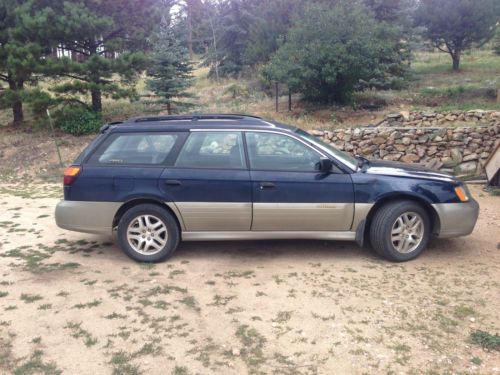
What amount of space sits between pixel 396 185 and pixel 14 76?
41.7ft

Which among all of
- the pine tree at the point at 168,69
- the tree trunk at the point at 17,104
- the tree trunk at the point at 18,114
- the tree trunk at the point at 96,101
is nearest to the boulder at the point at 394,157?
the pine tree at the point at 168,69

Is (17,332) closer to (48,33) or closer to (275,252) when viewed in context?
(275,252)

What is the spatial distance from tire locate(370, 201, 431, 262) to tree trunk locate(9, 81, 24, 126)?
41.2 feet

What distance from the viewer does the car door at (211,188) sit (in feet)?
16.6

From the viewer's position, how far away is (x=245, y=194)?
5.06 meters

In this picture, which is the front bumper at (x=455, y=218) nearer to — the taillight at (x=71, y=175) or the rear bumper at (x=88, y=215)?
the rear bumper at (x=88, y=215)

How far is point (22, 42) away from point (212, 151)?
1117 centimetres

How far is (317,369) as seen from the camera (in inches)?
127

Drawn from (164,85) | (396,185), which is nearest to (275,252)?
(396,185)

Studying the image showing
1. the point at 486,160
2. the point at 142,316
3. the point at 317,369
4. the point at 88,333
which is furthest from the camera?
the point at 486,160

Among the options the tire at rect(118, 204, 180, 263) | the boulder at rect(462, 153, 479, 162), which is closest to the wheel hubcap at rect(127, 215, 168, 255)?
the tire at rect(118, 204, 180, 263)

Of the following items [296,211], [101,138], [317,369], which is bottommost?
[317,369]

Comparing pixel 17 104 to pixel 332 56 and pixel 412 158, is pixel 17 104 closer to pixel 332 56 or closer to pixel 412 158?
pixel 332 56

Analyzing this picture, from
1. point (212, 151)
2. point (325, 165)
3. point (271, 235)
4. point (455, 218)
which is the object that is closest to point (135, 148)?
point (212, 151)
